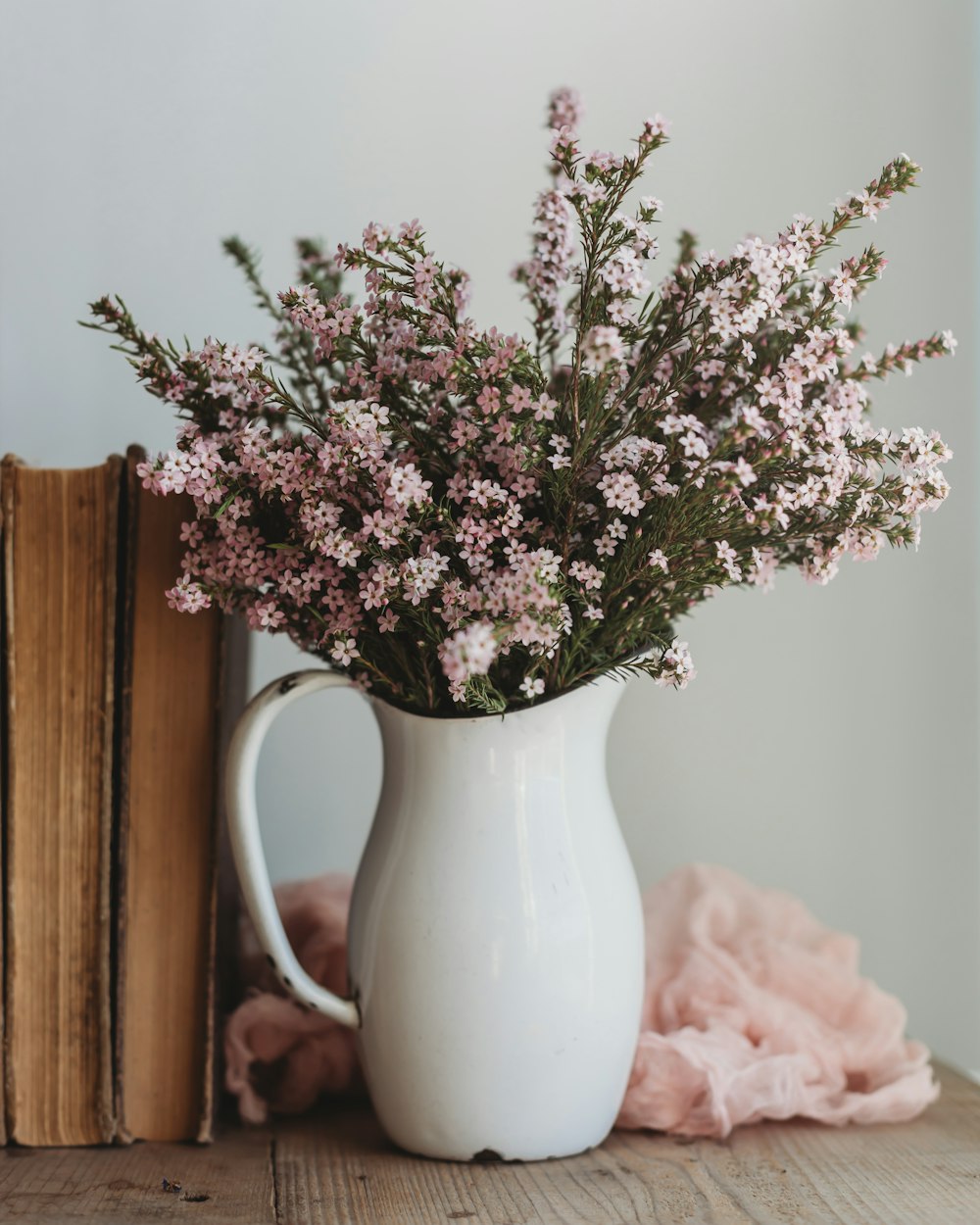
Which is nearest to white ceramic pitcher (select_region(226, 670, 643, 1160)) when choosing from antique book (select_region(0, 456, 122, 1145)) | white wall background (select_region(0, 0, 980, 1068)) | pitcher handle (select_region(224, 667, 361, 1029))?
pitcher handle (select_region(224, 667, 361, 1029))

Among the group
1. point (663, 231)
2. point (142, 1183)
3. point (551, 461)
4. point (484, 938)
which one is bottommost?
point (142, 1183)

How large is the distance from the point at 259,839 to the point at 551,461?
29 cm

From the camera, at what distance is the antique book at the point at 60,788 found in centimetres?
74

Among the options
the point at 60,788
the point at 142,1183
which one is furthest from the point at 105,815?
the point at 142,1183

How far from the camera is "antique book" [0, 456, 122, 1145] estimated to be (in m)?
0.74

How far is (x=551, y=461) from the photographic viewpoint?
63cm

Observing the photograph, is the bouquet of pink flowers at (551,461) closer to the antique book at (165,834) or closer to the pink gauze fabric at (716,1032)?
the antique book at (165,834)

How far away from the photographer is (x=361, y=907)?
2.40 ft

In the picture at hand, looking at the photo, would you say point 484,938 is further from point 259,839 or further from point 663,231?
point 663,231

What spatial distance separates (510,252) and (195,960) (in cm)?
67

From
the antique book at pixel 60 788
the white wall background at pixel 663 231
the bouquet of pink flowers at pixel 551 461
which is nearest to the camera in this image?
the bouquet of pink flowers at pixel 551 461

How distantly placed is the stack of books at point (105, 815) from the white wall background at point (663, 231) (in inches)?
11.3

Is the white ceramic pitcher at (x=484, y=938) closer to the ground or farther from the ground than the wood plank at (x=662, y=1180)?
farther from the ground

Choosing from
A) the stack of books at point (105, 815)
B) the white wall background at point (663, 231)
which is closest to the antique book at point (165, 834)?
the stack of books at point (105, 815)
